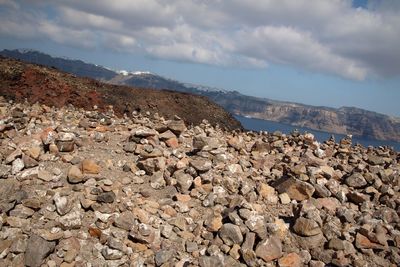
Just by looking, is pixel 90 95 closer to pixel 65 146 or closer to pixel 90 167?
pixel 65 146

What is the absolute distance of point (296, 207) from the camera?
33.0ft

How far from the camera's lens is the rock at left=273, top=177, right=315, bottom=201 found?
10836mm

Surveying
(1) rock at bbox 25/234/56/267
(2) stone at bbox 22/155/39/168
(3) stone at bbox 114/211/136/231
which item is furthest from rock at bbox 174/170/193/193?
(2) stone at bbox 22/155/39/168

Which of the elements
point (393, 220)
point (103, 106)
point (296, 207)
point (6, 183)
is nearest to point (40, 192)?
point (6, 183)

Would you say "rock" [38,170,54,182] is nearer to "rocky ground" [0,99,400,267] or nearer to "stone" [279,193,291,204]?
"rocky ground" [0,99,400,267]

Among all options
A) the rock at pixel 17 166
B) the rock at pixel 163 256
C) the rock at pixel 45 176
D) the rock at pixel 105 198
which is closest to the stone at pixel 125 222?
the rock at pixel 105 198

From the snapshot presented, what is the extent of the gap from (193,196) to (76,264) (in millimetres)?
3569

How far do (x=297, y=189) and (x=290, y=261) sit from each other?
9.33 ft

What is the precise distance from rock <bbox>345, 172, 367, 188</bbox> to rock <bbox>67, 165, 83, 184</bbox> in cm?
844

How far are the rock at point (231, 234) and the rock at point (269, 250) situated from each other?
0.47m

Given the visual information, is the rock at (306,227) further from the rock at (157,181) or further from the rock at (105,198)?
the rock at (105,198)

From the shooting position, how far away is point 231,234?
8.61 metres

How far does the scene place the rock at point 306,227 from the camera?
29.8 ft

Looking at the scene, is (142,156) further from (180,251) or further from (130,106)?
(130,106)
